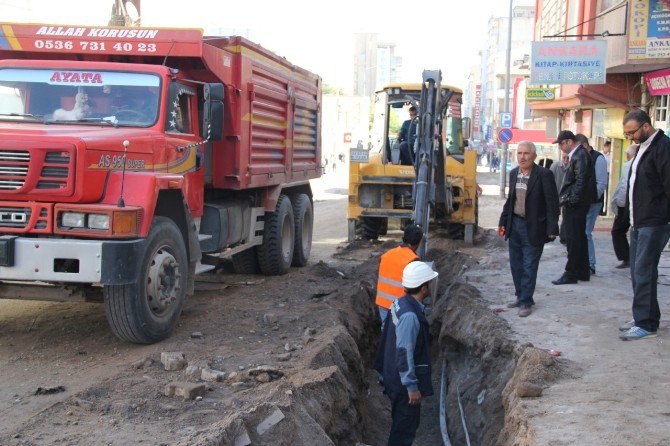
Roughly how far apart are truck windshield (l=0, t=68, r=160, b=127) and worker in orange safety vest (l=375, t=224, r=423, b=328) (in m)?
2.70

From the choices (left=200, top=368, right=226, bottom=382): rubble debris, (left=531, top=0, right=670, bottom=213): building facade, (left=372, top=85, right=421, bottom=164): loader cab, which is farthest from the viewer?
(left=372, top=85, right=421, bottom=164): loader cab

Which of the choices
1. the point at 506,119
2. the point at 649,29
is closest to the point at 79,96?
the point at 649,29

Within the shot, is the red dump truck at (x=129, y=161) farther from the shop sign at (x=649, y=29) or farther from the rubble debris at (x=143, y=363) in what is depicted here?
the shop sign at (x=649, y=29)

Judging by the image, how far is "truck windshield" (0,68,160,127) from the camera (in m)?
7.32

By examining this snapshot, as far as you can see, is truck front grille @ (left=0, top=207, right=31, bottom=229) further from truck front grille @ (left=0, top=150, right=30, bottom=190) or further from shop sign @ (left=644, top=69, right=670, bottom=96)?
shop sign @ (left=644, top=69, right=670, bottom=96)

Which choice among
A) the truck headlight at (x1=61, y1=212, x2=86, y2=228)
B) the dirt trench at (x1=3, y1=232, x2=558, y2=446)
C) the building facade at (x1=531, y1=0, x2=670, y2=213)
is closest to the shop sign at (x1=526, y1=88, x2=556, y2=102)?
the building facade at (x1=531, y1=0, x2=670, y2=213)

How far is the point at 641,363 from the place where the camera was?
6.15 metres

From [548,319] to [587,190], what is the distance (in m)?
2.15

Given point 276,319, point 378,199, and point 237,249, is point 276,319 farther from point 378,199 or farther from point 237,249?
point 378,199

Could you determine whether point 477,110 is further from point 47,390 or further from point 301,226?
point 47,390

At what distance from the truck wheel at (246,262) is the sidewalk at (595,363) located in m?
3.33

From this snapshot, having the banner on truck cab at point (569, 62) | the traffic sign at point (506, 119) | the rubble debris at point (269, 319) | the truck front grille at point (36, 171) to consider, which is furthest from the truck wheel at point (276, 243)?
the traffic sign at point (506, 119)

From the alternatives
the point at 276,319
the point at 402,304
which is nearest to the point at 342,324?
the point at 276,319

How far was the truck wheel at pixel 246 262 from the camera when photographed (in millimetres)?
11094
